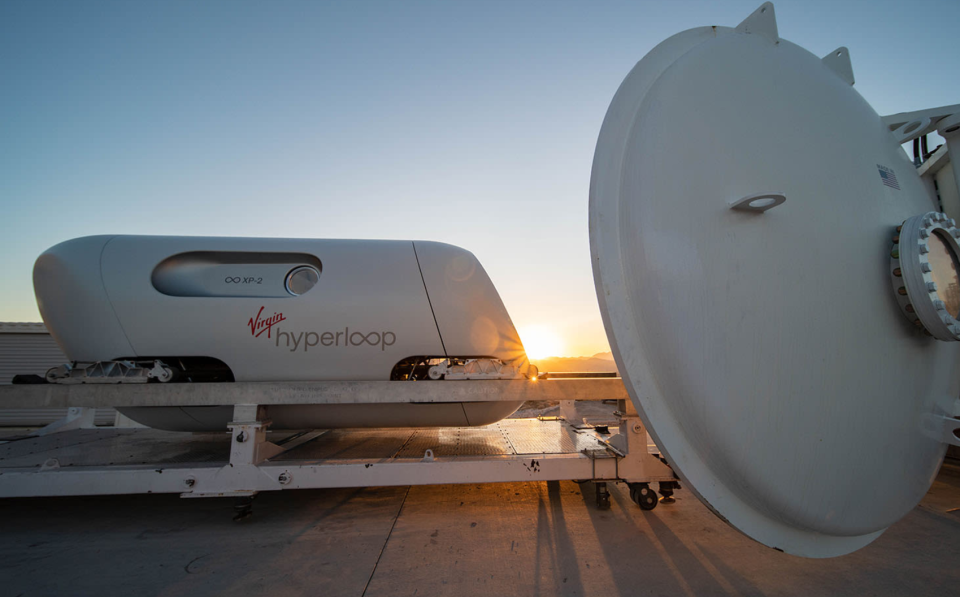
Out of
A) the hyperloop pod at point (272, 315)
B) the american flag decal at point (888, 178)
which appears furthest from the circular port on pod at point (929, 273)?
the hyperloop pod at point (272, 315)

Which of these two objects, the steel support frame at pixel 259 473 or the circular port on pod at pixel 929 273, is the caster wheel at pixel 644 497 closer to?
the steel support frame at pixel 259 473

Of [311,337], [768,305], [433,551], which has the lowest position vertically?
[433,551]

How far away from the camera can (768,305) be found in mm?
1708

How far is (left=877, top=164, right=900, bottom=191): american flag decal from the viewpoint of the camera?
209cm

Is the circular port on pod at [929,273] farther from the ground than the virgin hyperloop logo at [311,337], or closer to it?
farther from the ground

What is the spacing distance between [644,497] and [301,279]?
121 inches

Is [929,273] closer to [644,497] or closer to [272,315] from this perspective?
[644,497]

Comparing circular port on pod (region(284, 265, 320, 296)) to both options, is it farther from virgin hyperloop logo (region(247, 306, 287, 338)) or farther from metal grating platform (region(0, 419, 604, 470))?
metal grating platform (region(0, 419, 604, 470))

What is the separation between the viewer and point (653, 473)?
2.79m

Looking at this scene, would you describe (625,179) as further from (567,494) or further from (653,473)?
(567,494)

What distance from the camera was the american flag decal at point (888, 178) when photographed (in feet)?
6.86

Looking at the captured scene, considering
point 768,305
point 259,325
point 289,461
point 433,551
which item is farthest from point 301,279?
point 768,305

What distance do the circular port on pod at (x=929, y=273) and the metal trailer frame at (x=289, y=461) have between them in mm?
1552

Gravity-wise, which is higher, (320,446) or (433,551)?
(320,446)
